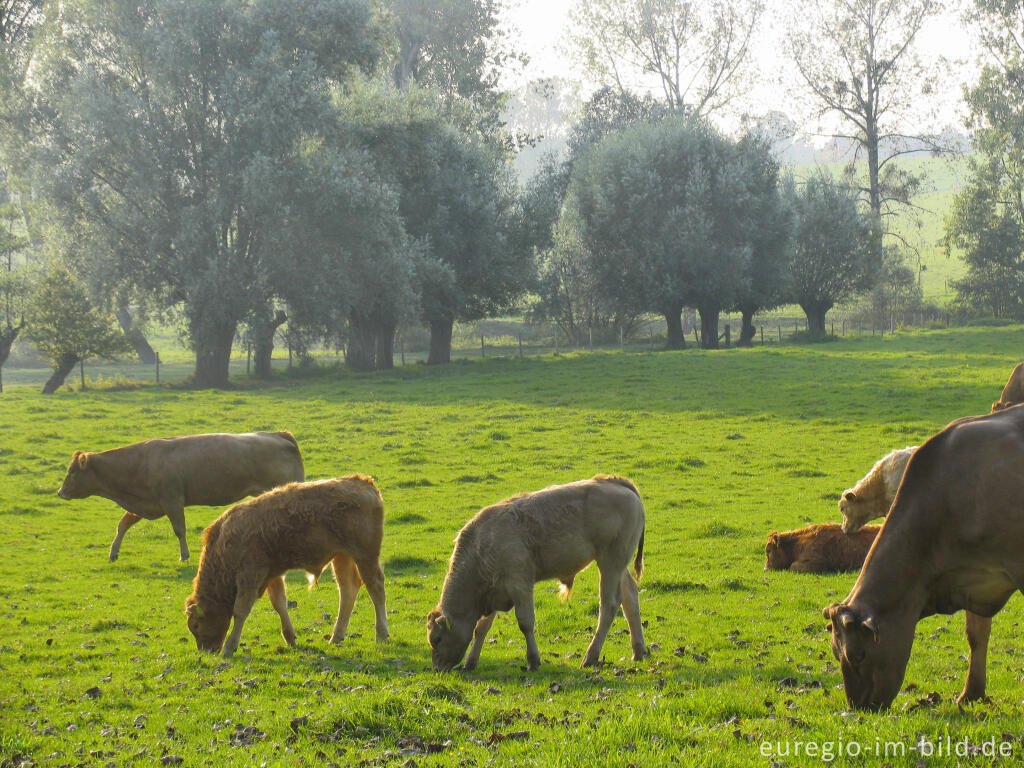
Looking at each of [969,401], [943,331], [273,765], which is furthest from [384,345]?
[273,765]

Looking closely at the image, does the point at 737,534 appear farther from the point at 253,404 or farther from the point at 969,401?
the point at 253,404

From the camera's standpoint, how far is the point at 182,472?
17469mm

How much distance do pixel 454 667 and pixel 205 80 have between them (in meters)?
39.2

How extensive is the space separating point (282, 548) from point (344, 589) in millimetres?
983

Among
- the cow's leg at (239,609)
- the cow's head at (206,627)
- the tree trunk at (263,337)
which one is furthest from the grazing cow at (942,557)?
the tree trunk at (263,337)

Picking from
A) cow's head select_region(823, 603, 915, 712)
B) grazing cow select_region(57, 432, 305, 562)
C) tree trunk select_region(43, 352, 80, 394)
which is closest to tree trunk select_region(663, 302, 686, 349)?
tree trunk select_region(43, 352, 80, 394)

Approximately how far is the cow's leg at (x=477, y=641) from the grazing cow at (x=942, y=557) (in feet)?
12.5

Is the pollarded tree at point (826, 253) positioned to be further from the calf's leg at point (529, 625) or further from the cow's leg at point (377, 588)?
the calf's leg at point (529, 625)

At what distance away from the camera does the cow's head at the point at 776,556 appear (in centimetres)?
1409

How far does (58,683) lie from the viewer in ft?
31.8

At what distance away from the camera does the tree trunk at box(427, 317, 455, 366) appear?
1957 inches

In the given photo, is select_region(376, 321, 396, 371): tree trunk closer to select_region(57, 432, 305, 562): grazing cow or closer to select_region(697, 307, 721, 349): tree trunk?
select_region(697, 307, 721, 349): tree trunk

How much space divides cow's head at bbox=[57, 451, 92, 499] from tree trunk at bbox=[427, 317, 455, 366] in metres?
31.9

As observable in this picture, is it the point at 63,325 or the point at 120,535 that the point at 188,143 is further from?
the point at 120,535
